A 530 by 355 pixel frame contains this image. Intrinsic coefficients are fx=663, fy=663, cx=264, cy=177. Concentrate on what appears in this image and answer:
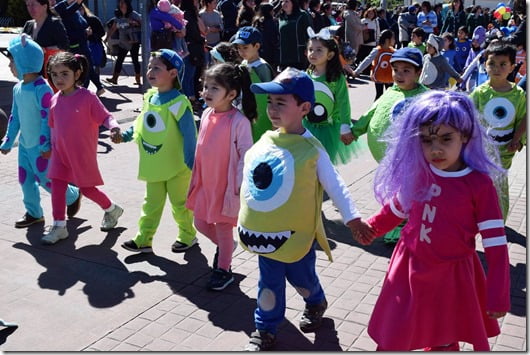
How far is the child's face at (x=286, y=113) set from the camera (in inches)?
140

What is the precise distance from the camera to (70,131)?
5.21 metres

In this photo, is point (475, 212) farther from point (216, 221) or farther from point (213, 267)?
point (213, 267)

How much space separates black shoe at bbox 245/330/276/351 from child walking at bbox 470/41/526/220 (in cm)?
249

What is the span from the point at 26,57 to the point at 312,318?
3.29 metres

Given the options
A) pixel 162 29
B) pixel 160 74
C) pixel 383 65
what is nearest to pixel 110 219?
pixel 160 74

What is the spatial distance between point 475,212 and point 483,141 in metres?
0.33

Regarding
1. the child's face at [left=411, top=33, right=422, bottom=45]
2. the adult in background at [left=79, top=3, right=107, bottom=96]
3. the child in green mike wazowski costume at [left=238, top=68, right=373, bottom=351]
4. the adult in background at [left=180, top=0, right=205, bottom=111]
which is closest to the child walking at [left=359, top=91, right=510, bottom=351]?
the child in green mike wazowski costume at [left=238, top=68, right=373, bottom=351]

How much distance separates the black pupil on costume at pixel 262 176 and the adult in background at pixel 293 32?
734 cm

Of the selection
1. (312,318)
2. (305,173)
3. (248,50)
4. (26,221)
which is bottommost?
(26,221)

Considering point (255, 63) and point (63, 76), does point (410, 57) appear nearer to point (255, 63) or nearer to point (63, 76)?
point (255, 63)

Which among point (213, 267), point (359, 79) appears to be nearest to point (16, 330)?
point (213, 267)

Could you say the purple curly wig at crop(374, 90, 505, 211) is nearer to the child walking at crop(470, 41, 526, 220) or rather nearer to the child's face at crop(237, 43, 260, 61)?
the child walking at crop(470, 41, 526, 220)

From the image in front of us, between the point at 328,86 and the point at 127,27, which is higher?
the point at 328,86

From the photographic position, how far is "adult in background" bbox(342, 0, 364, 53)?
51.1 ft
